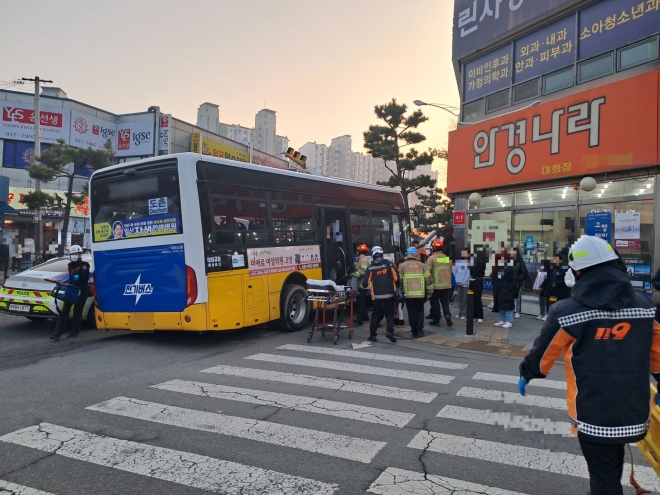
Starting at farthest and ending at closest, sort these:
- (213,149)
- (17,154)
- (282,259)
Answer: (213,149) → (17,154) → (282,259)

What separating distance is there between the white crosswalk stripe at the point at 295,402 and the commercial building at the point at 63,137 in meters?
26.5

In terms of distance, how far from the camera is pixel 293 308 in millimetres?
10531

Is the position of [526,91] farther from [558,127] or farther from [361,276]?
[361,276]

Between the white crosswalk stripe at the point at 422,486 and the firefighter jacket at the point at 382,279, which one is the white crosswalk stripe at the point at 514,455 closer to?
the white crosswalk stripe at the point at 422,486

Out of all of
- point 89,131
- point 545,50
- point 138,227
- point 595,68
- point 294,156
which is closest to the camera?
point 138,227

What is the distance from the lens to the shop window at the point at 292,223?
1003cm

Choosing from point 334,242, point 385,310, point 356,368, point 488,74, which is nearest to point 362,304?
point 334,242

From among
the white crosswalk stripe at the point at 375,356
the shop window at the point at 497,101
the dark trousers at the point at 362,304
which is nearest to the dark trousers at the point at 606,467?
the white crosswalk stripe at the point at 375,356

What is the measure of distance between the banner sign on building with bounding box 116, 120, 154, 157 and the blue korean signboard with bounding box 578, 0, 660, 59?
29480 mm

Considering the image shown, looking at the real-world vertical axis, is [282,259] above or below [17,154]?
below

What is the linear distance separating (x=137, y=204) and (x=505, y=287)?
758 centimetres

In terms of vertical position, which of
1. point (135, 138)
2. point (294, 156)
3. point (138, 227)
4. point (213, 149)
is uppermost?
point (135, 138)

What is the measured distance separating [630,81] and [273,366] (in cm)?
1061

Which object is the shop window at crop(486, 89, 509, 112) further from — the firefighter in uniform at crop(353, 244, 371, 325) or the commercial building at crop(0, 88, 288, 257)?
the commercial building at crop(0, 88, 288, 257)
